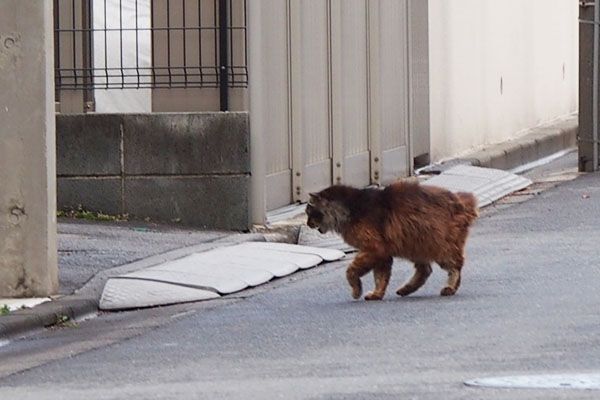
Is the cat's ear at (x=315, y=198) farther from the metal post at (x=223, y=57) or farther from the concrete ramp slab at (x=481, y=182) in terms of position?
the concrete ramp slab at (x=481, y=182)

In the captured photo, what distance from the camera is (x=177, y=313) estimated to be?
392 inches

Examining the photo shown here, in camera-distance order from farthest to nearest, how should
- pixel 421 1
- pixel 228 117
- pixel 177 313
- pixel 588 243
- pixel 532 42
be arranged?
pixel 532 42, pixel 421 1, pixel 228 117, pixel 588 243, pixel 177 313

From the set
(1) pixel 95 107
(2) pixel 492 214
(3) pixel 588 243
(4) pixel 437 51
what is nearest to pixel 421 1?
(4) pixel 437 51

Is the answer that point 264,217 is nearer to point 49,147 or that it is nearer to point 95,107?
point 95,107

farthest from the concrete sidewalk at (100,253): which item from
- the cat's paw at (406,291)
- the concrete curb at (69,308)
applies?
the cat's paw at (406,291)

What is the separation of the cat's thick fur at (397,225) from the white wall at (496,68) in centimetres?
929

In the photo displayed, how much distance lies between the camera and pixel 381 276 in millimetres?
9891

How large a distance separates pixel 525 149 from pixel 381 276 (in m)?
12.1

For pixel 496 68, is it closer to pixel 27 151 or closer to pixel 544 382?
pixel 27 151

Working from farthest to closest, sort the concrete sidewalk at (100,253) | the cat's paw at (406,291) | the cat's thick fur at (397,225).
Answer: the cat's paw at (406,291)
the concrete sidewalk at (100,253)
the cat's thick fur at (397,225)

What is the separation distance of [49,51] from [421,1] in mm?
9032

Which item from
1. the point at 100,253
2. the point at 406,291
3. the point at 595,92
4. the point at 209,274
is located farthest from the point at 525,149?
the point at 406,291

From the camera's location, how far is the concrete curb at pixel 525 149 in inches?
758

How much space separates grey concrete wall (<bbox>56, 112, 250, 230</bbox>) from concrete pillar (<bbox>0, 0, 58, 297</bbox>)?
3072 millimetres
